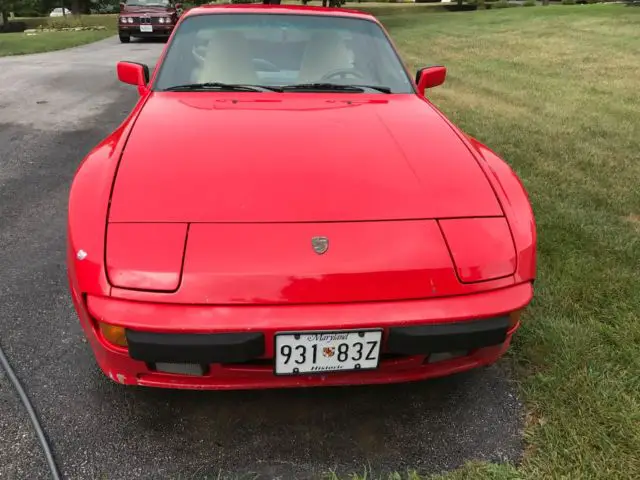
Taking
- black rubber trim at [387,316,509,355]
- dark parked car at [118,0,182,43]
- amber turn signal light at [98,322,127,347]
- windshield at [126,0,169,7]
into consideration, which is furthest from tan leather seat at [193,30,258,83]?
windshield at [126,0,169,7]

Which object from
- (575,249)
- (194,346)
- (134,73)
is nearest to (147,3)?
(134,73)

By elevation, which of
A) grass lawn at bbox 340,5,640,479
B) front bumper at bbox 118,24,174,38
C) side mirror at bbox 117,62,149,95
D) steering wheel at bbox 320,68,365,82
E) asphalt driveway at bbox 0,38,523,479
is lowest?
front bumper at bbox 118,24,174,38

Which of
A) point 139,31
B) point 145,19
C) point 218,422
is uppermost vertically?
point 145,19

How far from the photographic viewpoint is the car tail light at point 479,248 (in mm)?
1612

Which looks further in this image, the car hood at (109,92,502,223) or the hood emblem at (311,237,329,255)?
the car hood at (109,92,502,223)

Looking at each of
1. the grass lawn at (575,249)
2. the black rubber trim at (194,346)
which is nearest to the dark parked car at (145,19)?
the grass lawn at (575,249)

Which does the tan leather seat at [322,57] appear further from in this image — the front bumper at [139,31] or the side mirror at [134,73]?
the front bumper at [139,31]

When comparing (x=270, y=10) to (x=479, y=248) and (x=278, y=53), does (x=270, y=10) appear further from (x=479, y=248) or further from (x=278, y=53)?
(x=479, y=248)

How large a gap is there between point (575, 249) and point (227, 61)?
2210mm

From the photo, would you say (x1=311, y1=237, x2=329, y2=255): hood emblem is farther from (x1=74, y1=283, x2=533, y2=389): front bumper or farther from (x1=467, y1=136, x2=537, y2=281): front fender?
(x1=467, y1=136, x2=537, y2=281): front fender

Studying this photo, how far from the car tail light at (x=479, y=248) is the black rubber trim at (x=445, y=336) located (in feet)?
0.45

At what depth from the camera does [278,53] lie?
280 cm

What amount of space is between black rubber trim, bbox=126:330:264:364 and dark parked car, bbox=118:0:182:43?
47.7 ft

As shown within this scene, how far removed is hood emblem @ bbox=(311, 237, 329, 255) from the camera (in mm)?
1582
